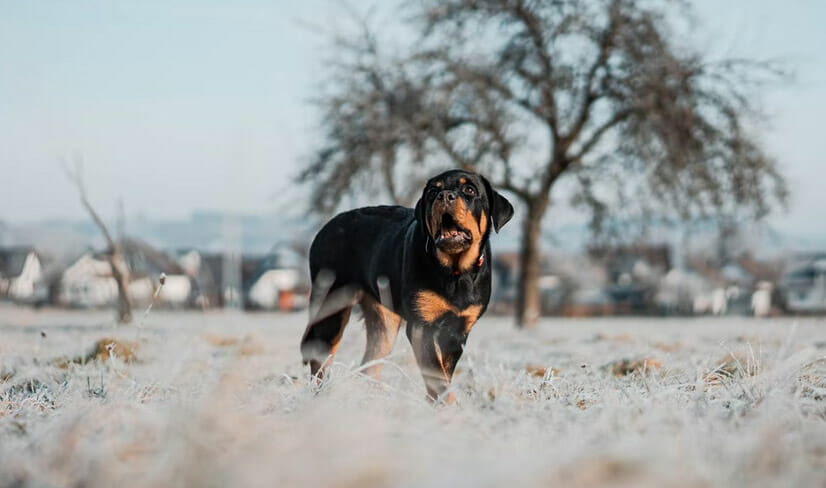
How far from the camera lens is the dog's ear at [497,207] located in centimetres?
498

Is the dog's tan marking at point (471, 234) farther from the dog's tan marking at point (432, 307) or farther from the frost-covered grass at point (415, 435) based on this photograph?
the frost-covered grass at point (415, 435)

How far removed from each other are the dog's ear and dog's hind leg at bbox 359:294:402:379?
45.8 inches

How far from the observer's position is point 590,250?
18.6 metres

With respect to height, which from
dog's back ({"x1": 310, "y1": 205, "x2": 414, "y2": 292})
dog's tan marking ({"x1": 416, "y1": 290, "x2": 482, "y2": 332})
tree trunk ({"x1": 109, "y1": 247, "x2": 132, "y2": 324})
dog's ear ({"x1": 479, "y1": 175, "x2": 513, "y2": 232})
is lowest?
tree trunk ({"x1": 109, "y1": 247, "x2": 132, "y2": 324})

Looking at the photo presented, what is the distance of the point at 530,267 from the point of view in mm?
18203

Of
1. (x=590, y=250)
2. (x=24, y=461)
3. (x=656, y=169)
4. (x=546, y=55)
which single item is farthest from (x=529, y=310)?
(x=24, y=461)

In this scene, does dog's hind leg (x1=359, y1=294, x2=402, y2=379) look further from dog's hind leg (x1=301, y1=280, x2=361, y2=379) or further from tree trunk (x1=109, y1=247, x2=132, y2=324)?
tree trunk (x1=109, y1=247, x2=132, y2=324)

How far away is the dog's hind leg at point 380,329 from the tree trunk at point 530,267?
1187 cm

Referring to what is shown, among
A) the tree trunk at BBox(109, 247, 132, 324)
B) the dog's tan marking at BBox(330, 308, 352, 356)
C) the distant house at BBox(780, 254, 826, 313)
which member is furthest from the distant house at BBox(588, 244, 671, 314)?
the dog's tan marking at BBox(330, 308, 352, 356)

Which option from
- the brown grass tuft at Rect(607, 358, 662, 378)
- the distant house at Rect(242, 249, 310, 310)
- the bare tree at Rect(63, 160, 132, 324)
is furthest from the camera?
the distant house at Rect(242, 249, 310, 310)

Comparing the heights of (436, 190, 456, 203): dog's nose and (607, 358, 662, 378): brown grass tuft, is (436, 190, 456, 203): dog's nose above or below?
above

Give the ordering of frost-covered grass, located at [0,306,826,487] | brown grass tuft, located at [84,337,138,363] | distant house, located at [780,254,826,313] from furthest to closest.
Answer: distant house, located at [780,254,826,313], brown grass tuft, located at [84,337,138,363], frost-covered grass, located at [0,306,826,487]

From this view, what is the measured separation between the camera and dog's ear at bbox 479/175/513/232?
16.3 feet

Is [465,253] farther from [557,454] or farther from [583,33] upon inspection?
[583,33]
